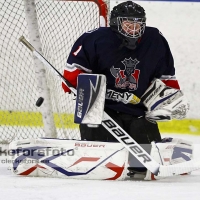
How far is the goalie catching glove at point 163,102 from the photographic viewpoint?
281 centimetres

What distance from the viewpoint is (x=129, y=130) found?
2941mm

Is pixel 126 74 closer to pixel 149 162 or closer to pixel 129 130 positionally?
pixel 129 130

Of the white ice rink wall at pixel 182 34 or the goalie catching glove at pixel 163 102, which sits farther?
the white ice rink wall at pixel 182 34

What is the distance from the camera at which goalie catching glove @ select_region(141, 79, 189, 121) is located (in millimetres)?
2812

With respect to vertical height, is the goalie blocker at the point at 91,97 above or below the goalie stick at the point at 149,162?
above

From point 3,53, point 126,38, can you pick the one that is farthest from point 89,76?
point 3,53

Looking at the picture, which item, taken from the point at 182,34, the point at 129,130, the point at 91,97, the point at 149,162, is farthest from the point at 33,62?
the point at 149,162

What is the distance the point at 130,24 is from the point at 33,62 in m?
1.49

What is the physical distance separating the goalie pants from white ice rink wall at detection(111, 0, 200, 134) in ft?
5.41

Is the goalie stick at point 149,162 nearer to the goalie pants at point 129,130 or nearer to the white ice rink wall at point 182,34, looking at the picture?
the goalie pants at point 129,130

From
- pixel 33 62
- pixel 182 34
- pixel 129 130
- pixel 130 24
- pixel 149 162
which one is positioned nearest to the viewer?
pixel 149 162

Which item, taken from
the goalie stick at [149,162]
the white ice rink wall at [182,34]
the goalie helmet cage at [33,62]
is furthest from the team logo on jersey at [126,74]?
the white ice rink wall at [182,34]

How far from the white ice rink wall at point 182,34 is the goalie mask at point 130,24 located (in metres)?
1.70

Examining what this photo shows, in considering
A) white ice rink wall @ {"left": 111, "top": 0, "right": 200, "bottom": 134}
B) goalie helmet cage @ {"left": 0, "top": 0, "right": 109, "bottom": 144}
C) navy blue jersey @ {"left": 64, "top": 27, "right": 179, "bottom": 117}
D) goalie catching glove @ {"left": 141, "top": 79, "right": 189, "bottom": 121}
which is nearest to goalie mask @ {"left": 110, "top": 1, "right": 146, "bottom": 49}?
navy blue jersey @ {"left": 64, "top": 27, "right": 179, "bottom": 117}
